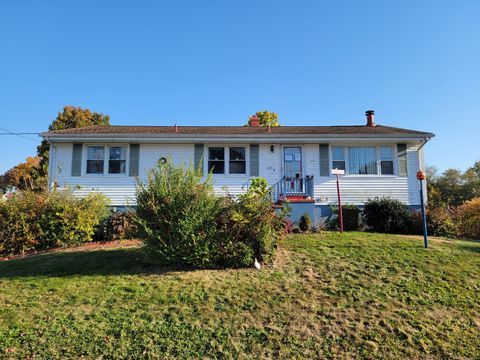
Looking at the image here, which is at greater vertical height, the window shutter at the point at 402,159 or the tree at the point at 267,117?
the tree at the point at 267,117

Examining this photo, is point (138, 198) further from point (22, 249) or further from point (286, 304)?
point (22, 249)

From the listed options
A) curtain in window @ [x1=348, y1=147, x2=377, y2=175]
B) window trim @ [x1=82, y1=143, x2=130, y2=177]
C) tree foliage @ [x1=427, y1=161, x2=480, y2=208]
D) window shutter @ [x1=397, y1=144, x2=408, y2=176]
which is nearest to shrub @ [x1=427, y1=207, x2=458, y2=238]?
window shutter @ [x1=397, y1=144, x2=408, y2=176]

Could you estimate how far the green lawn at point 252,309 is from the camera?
3.97 m

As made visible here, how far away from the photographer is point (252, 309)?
481 cm

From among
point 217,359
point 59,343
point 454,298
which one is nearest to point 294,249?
point 454,298

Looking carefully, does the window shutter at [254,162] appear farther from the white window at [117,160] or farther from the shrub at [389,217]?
the white window at [117,160]

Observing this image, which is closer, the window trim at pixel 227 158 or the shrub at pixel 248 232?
the shrub at pixel 248 232

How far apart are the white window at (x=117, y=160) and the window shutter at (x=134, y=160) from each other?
32 centimetres

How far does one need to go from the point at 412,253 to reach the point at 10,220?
10.9 metres

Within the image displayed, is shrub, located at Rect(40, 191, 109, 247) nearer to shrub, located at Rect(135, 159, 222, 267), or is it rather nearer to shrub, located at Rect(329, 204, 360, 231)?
shrub, located at Rect(135, 159, 222, 267)

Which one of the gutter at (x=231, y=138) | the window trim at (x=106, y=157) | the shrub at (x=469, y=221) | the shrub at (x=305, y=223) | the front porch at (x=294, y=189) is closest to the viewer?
the shrub at (x=305, y=223)

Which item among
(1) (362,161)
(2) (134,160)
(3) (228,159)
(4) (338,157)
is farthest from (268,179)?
(2) (134,160)

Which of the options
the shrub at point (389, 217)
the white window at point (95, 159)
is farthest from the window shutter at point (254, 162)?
the white window at point (95, 159)

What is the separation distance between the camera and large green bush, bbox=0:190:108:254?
9195 mm
